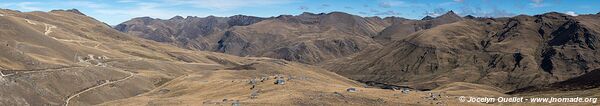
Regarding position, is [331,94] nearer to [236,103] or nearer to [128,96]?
[236,103]

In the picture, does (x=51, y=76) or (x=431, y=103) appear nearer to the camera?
(x=431, y=103)

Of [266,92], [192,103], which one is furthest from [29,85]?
[266,92]

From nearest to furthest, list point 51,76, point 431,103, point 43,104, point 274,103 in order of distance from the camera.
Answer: point 274,103 → point 431,103 → point 43,104 → point 51,76

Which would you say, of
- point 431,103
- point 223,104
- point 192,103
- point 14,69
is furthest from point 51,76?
point 431,103

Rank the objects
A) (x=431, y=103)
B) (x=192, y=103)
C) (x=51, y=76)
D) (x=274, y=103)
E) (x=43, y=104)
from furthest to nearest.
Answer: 1. (x=51, y=76)
2. (x=43, y=104)
3. (x=192, y=103)
4. (x=431, y=103)
5. (x=274, y=103)

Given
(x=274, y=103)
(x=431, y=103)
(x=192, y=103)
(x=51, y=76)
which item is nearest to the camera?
(x=274, y=103)

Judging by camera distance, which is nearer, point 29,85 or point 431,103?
point 431,103

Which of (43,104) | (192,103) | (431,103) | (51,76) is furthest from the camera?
(51,76)

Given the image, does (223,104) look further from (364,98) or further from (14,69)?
(14,69)

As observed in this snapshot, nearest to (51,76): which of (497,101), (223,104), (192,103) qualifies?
(192,103)
